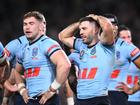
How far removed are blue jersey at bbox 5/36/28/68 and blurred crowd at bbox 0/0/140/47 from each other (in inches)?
291

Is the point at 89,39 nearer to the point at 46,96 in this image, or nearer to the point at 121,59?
the point at 46,96

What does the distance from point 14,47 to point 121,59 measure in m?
1.41

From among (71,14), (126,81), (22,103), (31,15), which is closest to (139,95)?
(126,81)

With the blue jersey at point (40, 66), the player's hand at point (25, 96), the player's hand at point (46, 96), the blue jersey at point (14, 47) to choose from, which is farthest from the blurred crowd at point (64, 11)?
the player's hand at point (46, 96)

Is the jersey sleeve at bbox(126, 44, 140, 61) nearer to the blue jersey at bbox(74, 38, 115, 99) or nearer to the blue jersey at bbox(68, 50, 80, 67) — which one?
the blue jersey at bbox(68, 50, 80, 67)

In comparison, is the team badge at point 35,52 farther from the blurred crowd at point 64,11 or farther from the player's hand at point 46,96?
the blurred crowd at point 64,11

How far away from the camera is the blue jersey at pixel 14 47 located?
8.15 metres

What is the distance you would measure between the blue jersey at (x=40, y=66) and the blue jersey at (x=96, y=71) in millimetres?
370

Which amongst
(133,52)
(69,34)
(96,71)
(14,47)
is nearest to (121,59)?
(133,52)

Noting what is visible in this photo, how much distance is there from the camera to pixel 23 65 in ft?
24.6

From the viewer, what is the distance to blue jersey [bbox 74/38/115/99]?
7.24 m

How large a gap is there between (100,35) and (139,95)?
2.36 metres

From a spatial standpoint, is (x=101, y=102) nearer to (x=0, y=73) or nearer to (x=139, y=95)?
(x=0, y=73)

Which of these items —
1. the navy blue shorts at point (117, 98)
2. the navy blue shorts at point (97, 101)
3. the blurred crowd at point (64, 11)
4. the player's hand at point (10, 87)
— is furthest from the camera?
the blurred crowd at point (64, 11)
